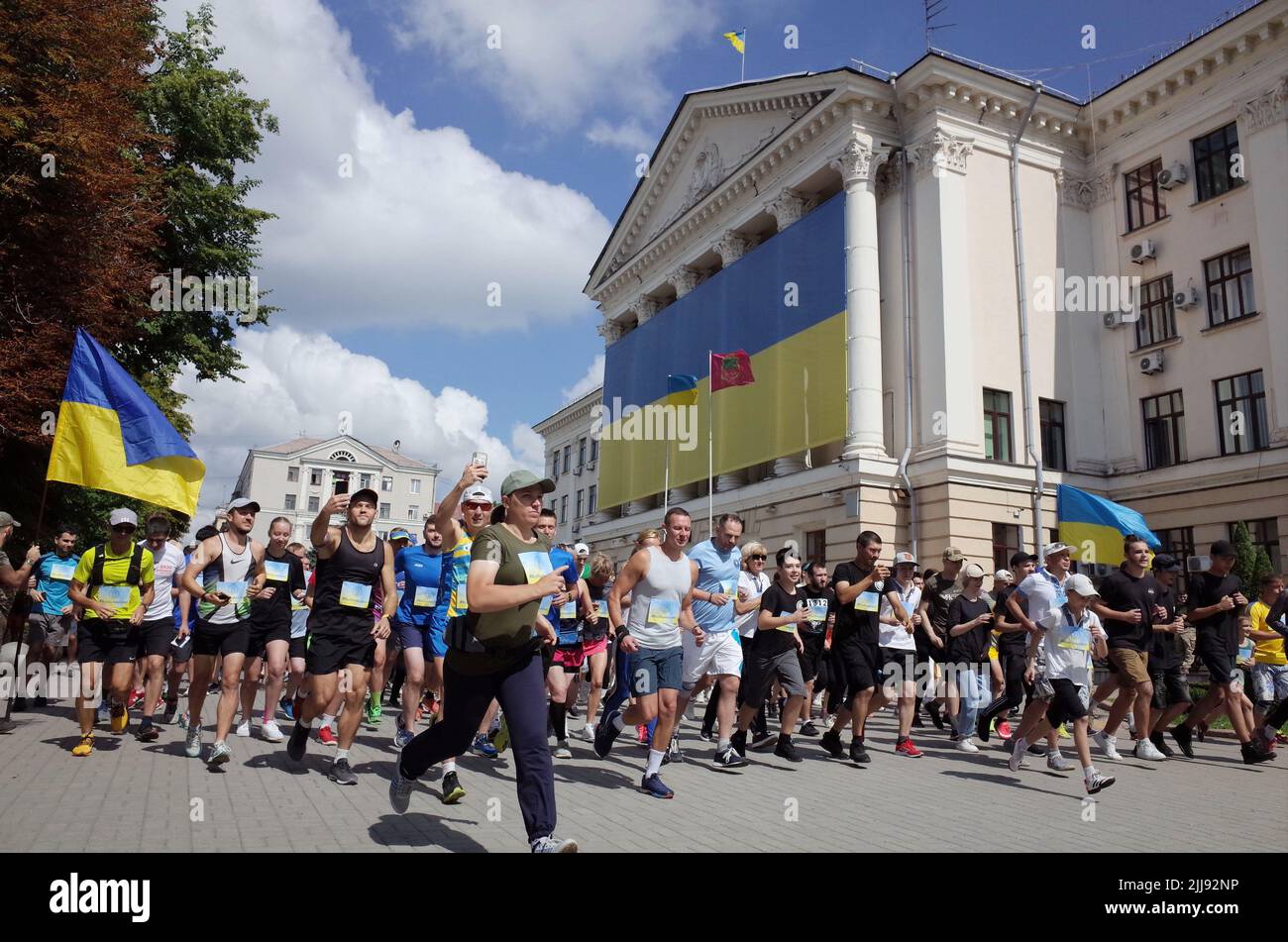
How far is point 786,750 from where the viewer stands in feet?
30.1

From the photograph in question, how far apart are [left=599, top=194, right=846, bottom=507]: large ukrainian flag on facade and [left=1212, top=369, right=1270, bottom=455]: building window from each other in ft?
31.9

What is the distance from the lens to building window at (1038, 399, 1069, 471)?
2633 cm

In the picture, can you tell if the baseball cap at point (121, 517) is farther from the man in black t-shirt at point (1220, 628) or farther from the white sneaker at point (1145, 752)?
the man in black t-shirt at point (1220, 628)

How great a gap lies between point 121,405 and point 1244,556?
2021 cm

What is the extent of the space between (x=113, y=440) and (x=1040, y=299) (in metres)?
25.0

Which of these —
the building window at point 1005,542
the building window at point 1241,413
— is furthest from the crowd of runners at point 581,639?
the building window at point 1241,413

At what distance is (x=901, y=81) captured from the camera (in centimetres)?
2603

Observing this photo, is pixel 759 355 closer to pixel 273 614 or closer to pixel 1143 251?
pixel 1143 251

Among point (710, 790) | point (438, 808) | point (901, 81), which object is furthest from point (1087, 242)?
point (438, 808)

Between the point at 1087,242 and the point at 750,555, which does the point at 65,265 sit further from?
the point at 1087,242

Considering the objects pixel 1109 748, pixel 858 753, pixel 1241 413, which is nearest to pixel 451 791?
pixel 858 753

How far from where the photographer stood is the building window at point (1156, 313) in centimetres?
2527

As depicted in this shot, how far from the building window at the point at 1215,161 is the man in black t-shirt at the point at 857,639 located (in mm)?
21027

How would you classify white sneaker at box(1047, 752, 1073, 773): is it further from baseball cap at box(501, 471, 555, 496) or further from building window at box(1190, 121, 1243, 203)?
building window at box(1190, 121, 1243, 203)
